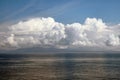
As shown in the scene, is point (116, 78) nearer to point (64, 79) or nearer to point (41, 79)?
point (64, 79)

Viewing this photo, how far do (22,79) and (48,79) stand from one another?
22.8 feet

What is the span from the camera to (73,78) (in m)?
75.2

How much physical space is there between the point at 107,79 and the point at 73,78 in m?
9.08

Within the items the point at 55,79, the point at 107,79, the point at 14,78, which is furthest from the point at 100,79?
the point at 14,78

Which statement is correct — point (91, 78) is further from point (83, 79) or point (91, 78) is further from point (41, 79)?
point (41, 79)

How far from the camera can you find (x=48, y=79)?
74.9 meters

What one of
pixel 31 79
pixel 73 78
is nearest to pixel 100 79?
pixel 73 78

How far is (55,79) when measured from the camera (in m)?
74.6

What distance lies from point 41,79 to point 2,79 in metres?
10.3

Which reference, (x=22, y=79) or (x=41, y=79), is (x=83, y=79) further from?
(x=22, y=79)

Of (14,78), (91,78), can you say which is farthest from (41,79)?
(91,78)

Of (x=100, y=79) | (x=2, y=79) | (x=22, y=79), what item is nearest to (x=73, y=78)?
(x=100, y=79)

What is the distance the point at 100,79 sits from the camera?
242 ft

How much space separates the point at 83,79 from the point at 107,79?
633 centimetres
